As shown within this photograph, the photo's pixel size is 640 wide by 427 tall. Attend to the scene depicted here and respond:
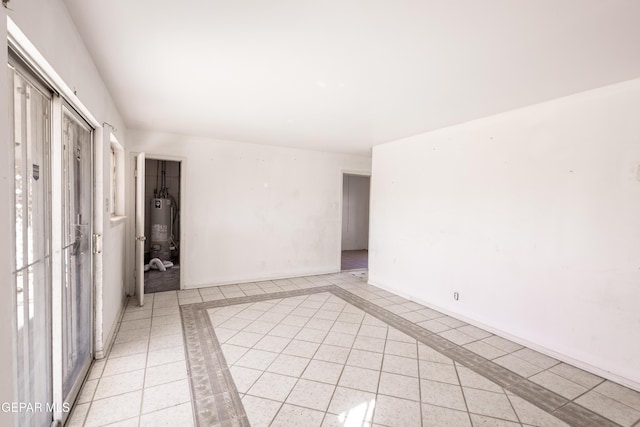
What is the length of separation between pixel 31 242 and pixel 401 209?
4001mm

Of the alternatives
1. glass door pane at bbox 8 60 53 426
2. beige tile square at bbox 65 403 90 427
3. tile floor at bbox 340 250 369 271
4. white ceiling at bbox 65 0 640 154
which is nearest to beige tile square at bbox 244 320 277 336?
beige tile square at bbox 65 403 90 427

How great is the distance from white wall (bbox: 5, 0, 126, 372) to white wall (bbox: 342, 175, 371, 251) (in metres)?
6.16

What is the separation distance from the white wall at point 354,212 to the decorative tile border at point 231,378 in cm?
511

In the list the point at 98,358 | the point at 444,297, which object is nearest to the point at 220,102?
the point at 98,358

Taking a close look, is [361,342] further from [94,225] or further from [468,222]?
[94,225]

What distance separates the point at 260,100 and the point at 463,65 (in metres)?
1.80

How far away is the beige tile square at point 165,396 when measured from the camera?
1894 mm

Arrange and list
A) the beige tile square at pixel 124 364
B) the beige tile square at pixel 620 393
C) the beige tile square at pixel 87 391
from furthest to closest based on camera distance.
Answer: the beige tile square at pixel 124 364, the beige tile square at pixel 620 393, the beige tile square at pixel 87 391

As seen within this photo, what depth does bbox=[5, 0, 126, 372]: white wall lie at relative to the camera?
1.05 meters

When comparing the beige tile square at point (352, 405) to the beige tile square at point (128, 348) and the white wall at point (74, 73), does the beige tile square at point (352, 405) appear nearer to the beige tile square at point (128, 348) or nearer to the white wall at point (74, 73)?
the white wall at point (74, 73)

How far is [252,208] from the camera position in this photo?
4910 mm

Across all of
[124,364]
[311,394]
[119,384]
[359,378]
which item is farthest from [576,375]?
[124,364]

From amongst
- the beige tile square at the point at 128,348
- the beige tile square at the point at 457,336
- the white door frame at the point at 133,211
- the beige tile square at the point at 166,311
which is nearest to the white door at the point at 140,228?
the beige tile square at the point at 166,311

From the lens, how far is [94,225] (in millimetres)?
2361
